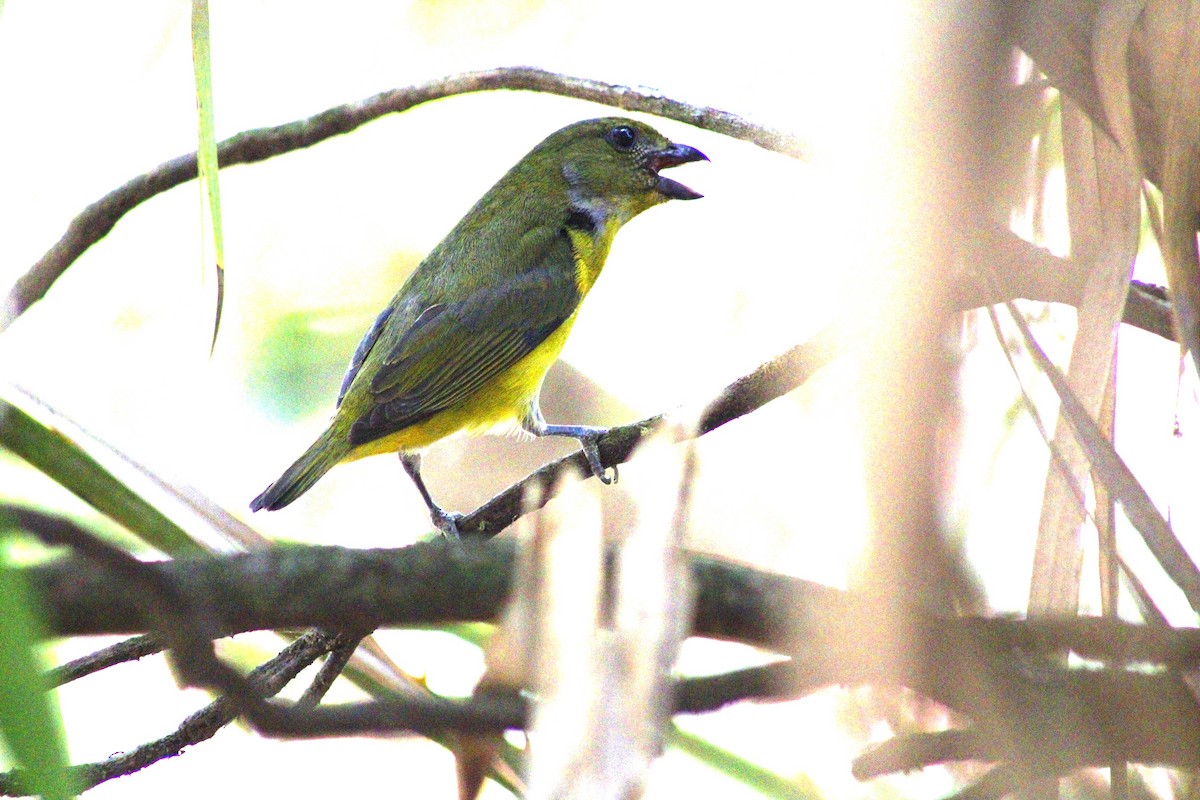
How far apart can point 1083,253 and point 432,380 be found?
2821 millimetres

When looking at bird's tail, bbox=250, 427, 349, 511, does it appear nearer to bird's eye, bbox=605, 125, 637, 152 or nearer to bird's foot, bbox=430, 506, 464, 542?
bird's foot, bbox=430, 506, 464, 542

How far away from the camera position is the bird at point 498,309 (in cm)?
401

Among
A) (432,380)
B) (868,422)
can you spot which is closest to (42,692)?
(868,422)

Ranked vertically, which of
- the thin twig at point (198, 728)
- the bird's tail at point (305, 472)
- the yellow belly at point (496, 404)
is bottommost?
the thin twig at point (198, 728)

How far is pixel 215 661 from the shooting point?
901mm

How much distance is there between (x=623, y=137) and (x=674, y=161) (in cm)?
22

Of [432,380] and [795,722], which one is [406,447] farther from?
[795,722]

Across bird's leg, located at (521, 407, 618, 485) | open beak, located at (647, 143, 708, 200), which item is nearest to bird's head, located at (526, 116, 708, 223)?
open beak, located at (647, 143, 708, 200)

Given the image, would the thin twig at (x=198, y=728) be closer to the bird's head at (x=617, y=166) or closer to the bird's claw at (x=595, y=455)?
the bird's claw at (x=595, y=455)

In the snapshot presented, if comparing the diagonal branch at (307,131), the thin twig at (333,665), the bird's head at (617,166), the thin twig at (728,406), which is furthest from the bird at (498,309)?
the thin twig at (333,665)

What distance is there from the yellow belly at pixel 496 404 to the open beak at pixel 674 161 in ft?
Answer: 2.38

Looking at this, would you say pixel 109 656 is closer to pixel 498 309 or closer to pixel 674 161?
pixel 498 309

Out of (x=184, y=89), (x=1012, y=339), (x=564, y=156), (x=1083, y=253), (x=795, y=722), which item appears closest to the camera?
(x=1083, y=253)

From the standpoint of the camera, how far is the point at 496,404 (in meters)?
4.32
